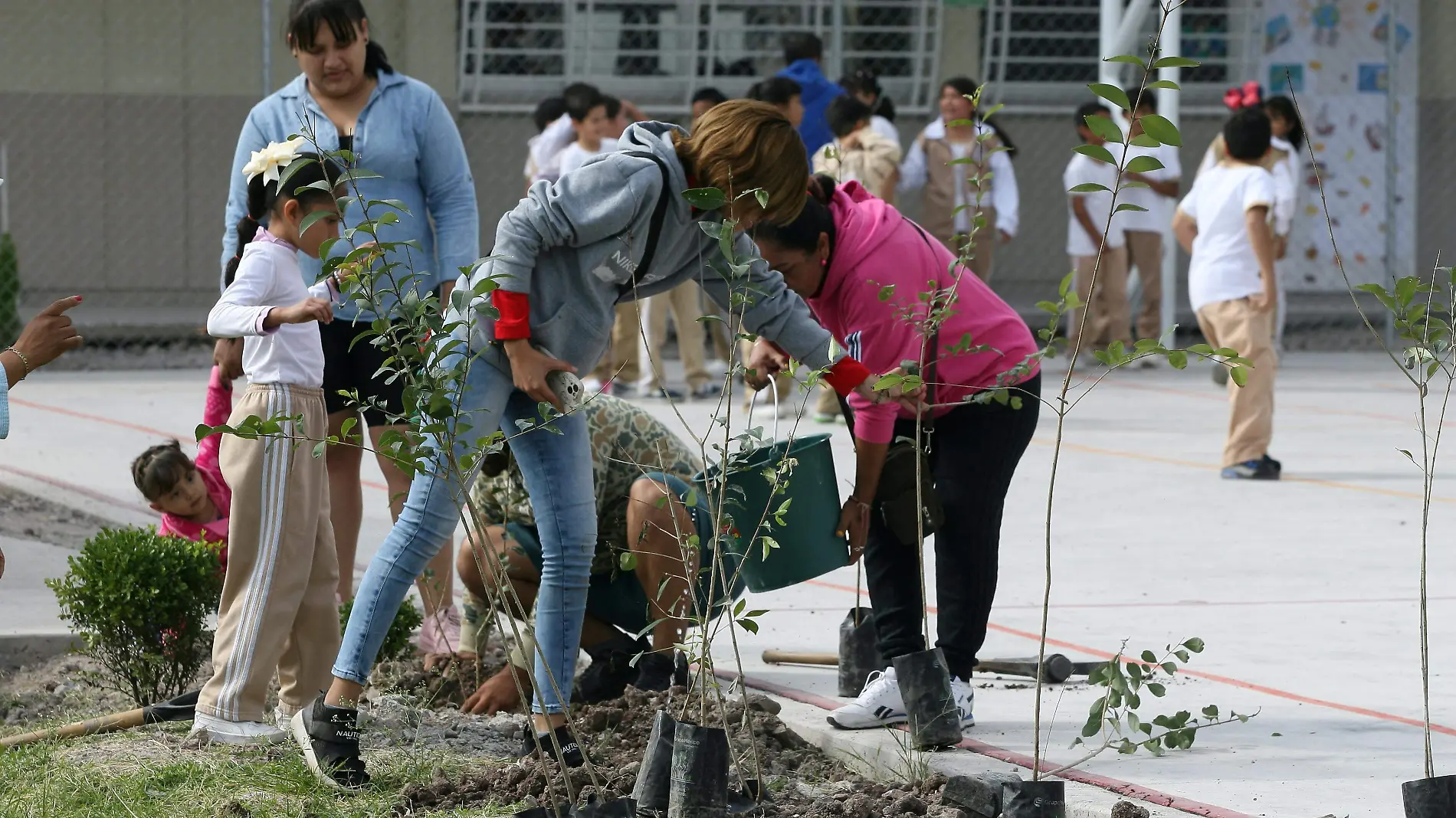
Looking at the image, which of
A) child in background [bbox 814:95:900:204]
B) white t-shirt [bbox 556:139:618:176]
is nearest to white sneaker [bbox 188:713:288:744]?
child in background [bbox 814:95:900:204]

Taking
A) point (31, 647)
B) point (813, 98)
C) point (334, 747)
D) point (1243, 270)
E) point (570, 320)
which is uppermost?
point (813, 98)

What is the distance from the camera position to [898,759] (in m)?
3.99

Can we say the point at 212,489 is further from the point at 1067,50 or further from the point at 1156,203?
the point at 1067,50

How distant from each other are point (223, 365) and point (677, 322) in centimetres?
651

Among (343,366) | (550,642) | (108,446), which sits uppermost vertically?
(343,366)

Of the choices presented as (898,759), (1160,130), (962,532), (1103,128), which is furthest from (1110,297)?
(1103,128)

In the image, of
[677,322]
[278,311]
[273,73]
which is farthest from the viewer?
[273,73]

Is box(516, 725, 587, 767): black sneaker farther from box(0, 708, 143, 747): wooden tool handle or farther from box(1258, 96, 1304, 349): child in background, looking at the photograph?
box(1258, 96, 1304, 349): child in background

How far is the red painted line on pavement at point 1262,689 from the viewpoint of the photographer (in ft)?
14.4

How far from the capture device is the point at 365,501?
7613 mm

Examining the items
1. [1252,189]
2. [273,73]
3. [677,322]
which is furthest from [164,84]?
[1252,189]

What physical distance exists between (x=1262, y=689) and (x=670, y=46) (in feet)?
39.1

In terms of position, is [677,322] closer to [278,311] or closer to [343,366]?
[343,366]

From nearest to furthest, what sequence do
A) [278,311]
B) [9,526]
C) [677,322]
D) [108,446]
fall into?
1. [278,311]
2. [9,526]
3. [108,446]
4. [677,322]
